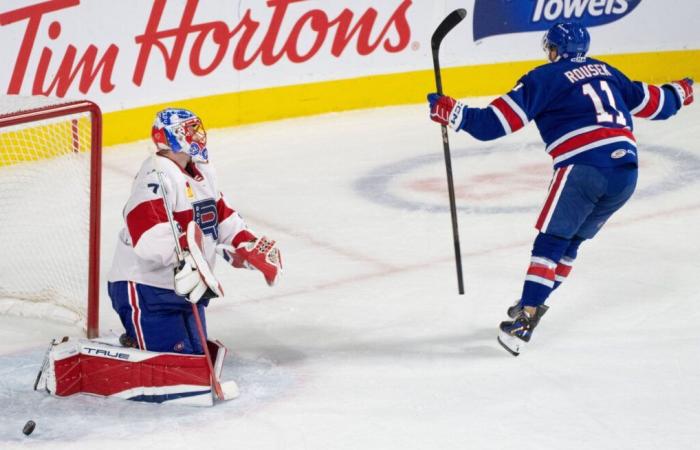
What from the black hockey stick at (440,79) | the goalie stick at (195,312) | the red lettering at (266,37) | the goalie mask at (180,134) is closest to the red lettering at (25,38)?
the red lettering at (266,37)

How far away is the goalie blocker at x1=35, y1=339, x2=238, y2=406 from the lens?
3.42m

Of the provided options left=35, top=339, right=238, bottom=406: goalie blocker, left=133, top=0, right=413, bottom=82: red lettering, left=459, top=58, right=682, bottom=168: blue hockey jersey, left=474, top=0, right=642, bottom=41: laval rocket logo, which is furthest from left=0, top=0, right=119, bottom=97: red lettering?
left=459, top=58, right=682, bottom=168: blue hockey jersey

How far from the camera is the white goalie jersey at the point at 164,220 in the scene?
11.1 feet

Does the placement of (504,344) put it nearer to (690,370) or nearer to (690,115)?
(690,370)

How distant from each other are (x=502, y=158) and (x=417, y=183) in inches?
27.4

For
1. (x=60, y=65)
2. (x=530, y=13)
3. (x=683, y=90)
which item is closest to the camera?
(x=683, y=90)

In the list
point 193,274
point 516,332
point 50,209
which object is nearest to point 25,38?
point 50,209

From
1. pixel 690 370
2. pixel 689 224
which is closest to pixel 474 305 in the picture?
pixel 690 370

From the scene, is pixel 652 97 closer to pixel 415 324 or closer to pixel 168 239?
pixel 415 324

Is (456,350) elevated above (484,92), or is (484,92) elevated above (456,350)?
(484,92)

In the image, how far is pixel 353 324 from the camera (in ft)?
13.8

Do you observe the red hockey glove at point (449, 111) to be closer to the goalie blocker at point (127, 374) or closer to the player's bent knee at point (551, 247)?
the player's bent knee at point (551, 247)

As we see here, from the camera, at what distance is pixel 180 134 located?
3457 mm

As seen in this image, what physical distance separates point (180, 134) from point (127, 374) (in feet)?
2.30
